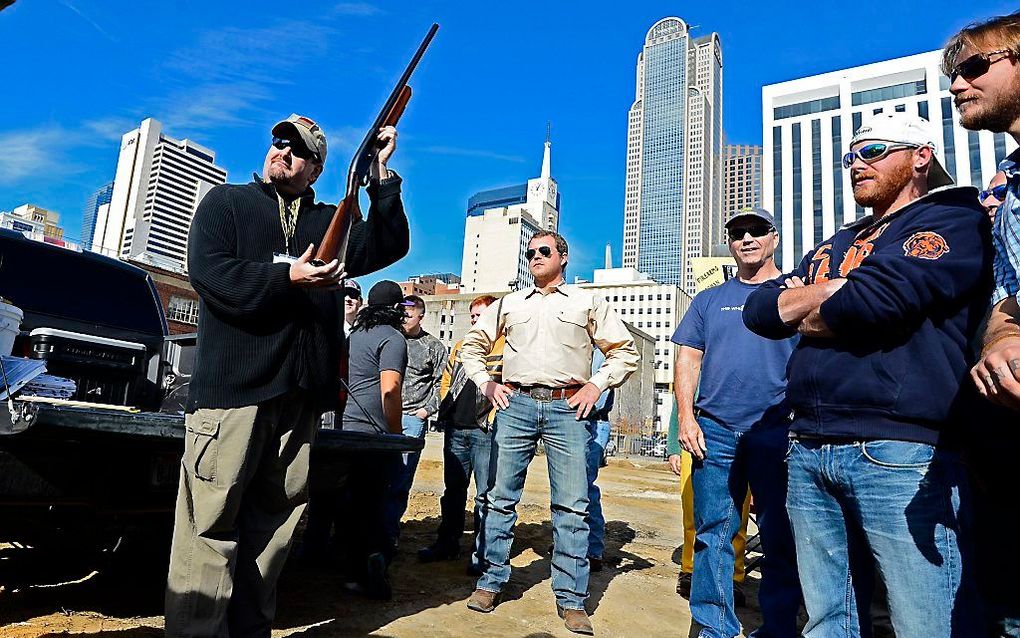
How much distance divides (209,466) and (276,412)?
299 millimetres

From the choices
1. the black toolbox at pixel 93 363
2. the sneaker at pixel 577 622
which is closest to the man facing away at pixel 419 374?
the black toolbox at pixel 93 363

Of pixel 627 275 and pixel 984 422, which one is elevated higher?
pixel 627 275

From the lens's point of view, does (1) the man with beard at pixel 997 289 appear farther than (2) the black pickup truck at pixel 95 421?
No

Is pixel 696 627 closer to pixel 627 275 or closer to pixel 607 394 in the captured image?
pixel 607 394

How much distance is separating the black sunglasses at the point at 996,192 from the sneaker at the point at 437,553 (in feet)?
13.7

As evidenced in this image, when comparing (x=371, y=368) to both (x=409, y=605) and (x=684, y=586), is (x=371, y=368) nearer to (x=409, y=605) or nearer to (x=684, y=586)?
(x=409, y=605)

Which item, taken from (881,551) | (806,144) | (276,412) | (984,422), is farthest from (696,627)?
(806,144)

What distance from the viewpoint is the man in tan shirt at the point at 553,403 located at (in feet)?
11.6

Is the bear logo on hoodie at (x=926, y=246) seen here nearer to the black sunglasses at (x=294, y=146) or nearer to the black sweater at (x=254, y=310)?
the black sweater at (x=254, y=310)

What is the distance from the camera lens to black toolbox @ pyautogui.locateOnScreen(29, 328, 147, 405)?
10.6 ft

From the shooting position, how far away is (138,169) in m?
145

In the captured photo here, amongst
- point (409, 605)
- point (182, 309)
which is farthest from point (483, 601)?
point (182, 309)

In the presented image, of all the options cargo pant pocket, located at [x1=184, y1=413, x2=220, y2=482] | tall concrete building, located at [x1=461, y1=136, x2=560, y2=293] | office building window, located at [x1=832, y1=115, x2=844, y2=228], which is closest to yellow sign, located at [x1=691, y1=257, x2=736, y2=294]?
cargo pant pocket, located at [x1=184, y1=413, x2=220, y2=482]

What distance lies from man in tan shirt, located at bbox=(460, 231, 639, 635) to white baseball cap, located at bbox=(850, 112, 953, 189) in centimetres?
195
